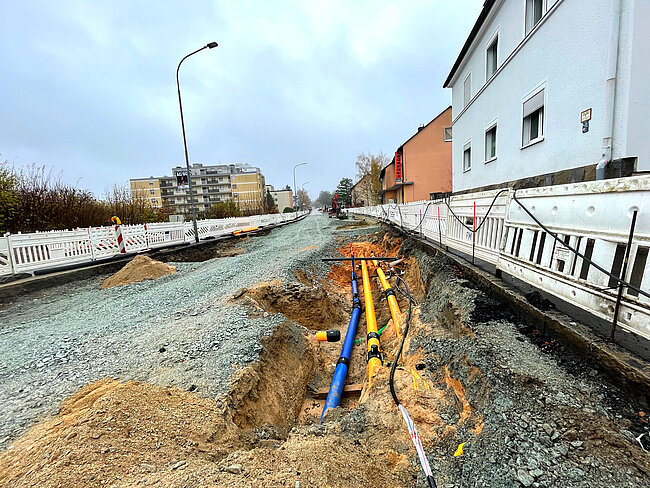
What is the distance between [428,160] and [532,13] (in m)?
19.6

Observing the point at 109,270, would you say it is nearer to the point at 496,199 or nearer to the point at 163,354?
the point at 163,354

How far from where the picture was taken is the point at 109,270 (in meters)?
9.71

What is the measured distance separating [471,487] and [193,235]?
58.1ft

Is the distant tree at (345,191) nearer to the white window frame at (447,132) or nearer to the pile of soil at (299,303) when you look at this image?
the white window frame at (447,132)

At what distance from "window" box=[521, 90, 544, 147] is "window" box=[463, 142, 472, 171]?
479 cm

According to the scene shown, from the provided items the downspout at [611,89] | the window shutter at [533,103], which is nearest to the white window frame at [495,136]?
the window shutter at [533,103]

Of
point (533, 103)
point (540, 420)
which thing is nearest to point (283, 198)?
point (533, 103)

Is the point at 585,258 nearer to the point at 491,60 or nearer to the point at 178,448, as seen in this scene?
the point at 178,448

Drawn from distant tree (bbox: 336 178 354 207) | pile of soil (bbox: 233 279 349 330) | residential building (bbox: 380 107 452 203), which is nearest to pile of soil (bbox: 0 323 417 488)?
pile of soil (bbox: 233 279 349 330)

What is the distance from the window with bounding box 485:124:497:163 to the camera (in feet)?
37.5

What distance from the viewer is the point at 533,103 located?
853 cm

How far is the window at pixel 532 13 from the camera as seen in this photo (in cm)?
840

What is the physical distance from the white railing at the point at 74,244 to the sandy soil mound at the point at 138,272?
7.39 ft

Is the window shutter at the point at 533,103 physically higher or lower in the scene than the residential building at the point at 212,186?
lower
